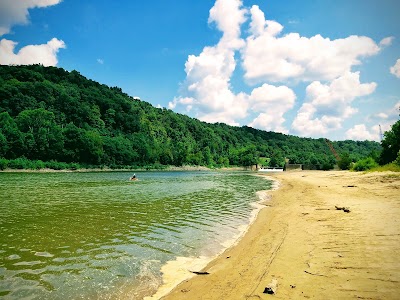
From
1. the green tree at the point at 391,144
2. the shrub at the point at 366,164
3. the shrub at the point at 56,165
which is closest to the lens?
the green tree at the point at 391,144

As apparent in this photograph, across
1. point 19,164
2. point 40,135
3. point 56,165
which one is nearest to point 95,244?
point 19,164

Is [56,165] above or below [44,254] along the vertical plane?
above

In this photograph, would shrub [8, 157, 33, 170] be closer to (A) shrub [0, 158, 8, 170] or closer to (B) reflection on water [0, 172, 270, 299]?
(A) shrub [0, 158, 8, 170]

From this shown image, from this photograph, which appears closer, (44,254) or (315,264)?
(315,264)

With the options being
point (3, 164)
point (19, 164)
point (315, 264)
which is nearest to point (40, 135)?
point (19, 164)

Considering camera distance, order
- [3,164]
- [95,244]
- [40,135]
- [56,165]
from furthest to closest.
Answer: [40,135] → [56,165] → [3,164] → [95,244]

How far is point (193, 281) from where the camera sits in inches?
326

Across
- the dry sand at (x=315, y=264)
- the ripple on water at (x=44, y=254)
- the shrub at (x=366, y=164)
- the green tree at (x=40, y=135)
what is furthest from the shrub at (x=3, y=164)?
the shrub at (x=366, y=164)

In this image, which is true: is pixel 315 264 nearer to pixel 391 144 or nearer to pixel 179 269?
pixel 179 269

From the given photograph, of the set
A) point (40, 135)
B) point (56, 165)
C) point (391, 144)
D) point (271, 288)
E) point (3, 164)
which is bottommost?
point (56, 165)

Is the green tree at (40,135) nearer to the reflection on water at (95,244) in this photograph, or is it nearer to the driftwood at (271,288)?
the reflection on water at (95,244)

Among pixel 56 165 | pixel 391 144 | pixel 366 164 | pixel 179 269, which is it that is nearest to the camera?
pixel 179 269

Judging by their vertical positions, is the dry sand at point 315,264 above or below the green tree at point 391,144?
below

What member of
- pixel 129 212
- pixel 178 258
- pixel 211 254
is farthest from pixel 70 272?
pixel 129 212
